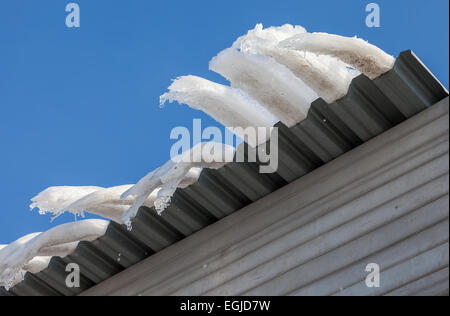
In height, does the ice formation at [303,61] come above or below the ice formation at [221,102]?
above

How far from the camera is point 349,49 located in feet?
18.1

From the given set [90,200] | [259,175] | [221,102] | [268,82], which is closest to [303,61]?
[268,82]

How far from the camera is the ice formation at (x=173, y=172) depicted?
232 inches

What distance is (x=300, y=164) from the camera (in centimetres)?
618

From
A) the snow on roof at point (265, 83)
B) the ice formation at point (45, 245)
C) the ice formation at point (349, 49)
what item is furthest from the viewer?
the ice formation at point (45, 245)

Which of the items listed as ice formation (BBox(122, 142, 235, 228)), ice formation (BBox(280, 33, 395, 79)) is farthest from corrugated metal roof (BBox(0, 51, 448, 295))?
ice formation (BBox(122, 142, 235, 228))

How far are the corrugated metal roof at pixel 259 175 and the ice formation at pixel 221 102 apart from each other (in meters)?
0.18

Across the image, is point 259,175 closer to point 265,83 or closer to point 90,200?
point 265,83

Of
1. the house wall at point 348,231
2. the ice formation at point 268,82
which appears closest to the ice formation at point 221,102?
the ice formation at point 268,82

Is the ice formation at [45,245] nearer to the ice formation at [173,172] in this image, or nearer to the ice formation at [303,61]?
the ice formation at [173,172]

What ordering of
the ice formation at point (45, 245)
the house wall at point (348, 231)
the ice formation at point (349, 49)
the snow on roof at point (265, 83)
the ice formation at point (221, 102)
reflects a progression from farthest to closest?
1. the ice formation at point (45, 245)
2. the ice formation at point (221, 102)
3. the snow on roof at point (265, 83)
4. the ice formation at point (349, 49)
5. the house wall at point (348, 231)

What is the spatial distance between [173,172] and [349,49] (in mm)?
1397

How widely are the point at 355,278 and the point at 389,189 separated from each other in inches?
23.8
